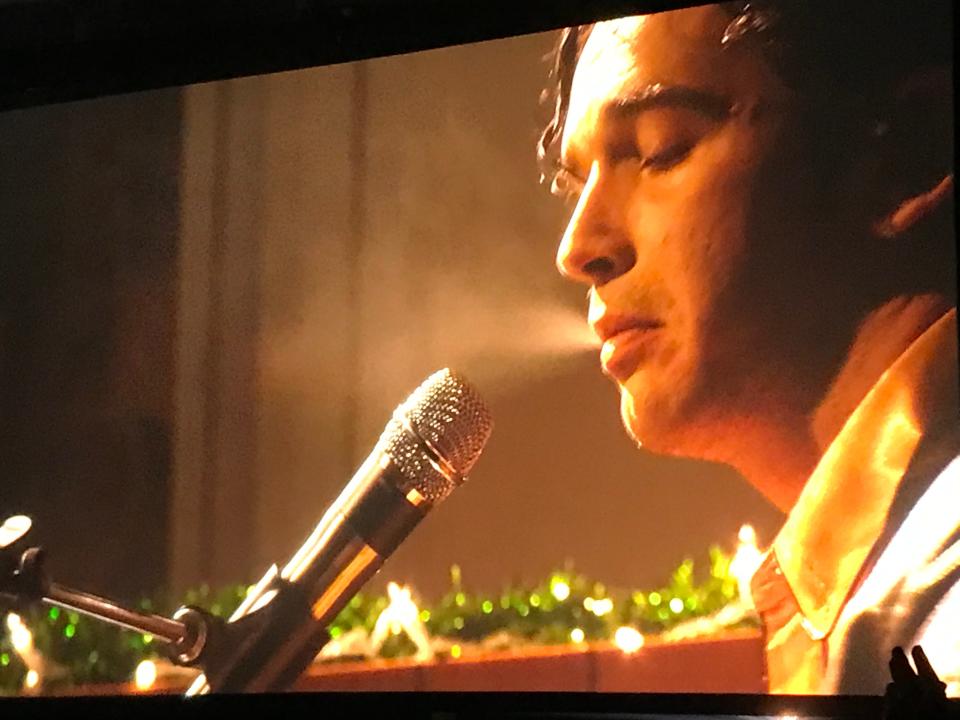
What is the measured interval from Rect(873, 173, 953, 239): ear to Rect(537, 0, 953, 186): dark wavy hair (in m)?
0.15

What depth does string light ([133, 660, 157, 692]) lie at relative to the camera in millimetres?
2330

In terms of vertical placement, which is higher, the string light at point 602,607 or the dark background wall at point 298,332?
the dark background wall at point 298,332

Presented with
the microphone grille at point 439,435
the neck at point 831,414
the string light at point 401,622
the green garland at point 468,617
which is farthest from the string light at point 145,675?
the neck at point 831,414

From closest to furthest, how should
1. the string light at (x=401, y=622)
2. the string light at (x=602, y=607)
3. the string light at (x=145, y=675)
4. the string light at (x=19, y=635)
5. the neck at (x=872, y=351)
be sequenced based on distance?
the neck at (x=872, y=351)
the string light at (x=602, y=607)
the string light at (x=401, y=622)
the string light at (x=145, y=675)
the string light at (x=19, y=635)

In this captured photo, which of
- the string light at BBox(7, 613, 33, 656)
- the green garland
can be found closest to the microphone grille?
the green garland

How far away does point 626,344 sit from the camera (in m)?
2.17

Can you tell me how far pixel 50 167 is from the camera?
103 inches

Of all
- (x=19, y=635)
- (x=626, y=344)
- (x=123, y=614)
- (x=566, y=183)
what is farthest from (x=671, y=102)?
(x=19, y=635)

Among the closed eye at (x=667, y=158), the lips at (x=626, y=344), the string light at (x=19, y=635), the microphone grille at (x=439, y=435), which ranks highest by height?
the closed eye at (x=667, y=158)

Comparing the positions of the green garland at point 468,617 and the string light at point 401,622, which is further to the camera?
the string light at point 401,622

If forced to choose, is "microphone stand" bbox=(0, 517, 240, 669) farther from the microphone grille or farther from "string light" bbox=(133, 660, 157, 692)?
the microphone grille

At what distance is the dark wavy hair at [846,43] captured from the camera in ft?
6.72

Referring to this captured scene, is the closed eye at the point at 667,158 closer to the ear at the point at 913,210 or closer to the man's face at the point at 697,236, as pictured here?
the man's face at the point at 697,236

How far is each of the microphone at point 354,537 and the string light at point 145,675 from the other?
124 mm
